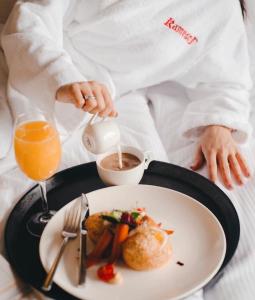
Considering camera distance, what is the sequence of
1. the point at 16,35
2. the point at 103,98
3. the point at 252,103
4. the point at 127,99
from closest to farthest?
the point at 103,98
the point at 16,35
the point at 127,99
the point at 252,103

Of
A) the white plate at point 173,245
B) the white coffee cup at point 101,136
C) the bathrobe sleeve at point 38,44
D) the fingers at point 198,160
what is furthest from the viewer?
the fingers at point 198,160

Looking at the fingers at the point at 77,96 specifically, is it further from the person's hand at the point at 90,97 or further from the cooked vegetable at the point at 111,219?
the cooked vegetable at the point at 111,219

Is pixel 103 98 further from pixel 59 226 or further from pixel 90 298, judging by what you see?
pixel 90 298

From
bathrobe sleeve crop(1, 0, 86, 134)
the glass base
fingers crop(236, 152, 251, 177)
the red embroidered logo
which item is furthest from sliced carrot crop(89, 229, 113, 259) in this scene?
the red embroidered logo

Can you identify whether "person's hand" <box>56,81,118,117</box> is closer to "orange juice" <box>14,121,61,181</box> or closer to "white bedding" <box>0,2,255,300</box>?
"orange juice" <box>14,121,61,181</box>

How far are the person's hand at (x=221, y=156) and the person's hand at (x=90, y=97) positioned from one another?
0.34 meters

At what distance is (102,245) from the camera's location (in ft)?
2.77

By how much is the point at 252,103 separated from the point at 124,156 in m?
0.72

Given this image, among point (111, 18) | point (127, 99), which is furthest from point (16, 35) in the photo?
point (127, 99)

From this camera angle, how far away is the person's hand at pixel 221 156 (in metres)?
1.21

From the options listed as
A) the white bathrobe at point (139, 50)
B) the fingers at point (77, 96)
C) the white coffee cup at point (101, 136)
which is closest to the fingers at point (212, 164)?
the white bathrobe at point (139, 50)

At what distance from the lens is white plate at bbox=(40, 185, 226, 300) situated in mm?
799

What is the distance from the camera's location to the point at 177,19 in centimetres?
140

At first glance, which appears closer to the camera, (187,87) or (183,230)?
(183,230)
